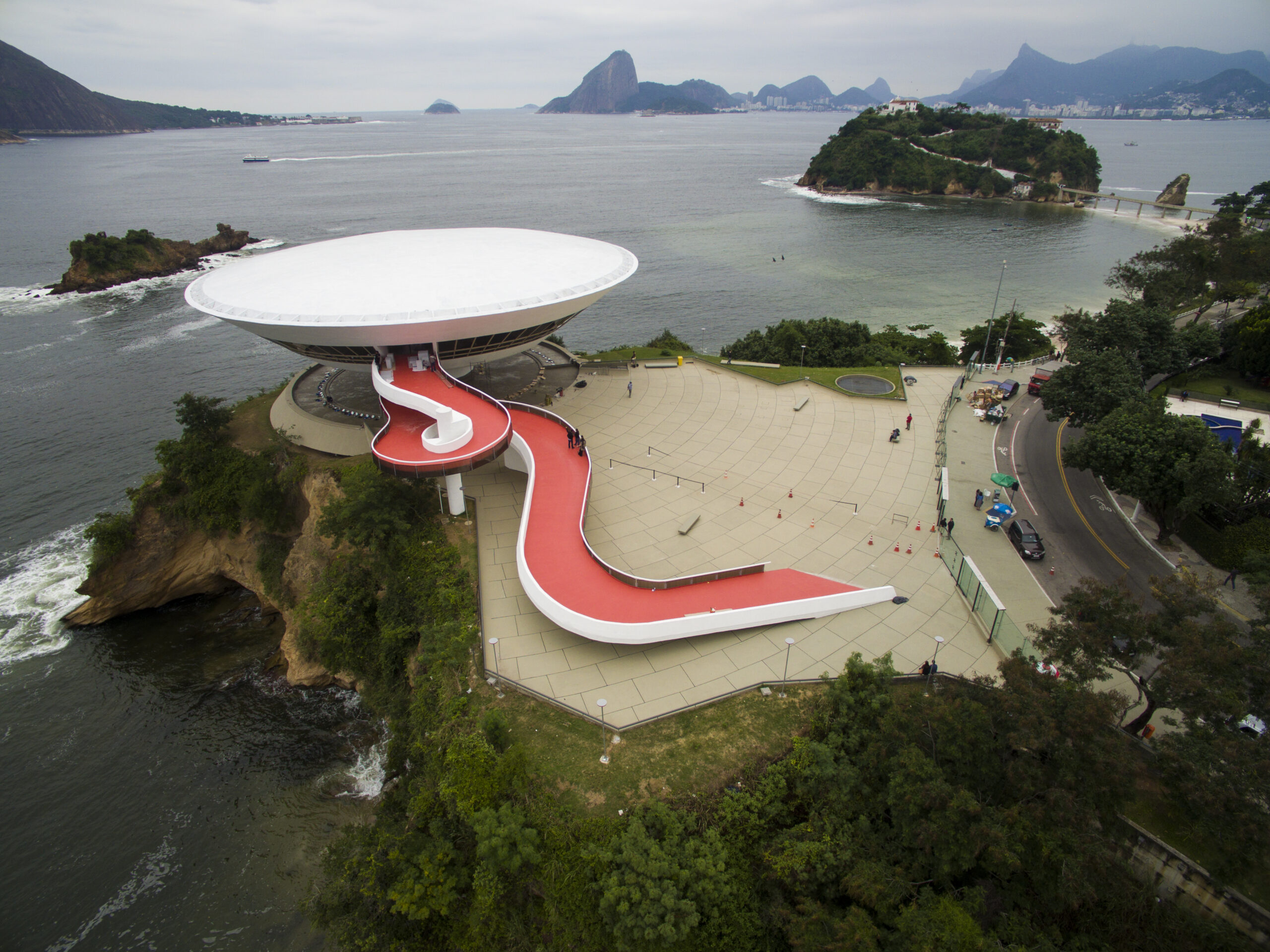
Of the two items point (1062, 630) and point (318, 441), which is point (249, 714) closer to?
point (318, 441)

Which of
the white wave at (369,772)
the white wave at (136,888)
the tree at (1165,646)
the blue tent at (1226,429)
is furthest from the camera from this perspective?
the blue tent at (1226,429)

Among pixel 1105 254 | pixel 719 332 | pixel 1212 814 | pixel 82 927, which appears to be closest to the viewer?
pixel 1212 814

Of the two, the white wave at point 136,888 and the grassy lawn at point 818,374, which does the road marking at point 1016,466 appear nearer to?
the grassy lawn at point 818,374

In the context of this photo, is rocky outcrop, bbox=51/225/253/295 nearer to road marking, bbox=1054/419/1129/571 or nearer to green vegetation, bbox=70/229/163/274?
green vegetation, bbox=70/229/163/274

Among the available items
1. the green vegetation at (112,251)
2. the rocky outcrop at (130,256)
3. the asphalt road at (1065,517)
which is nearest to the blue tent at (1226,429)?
the asphalt road at (1065,517)

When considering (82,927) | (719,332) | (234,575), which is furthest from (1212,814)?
(719,332)

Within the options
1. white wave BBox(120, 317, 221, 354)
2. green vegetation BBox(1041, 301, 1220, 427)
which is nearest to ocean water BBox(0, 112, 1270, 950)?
white wave BBox(120, 317, 221, 354)
